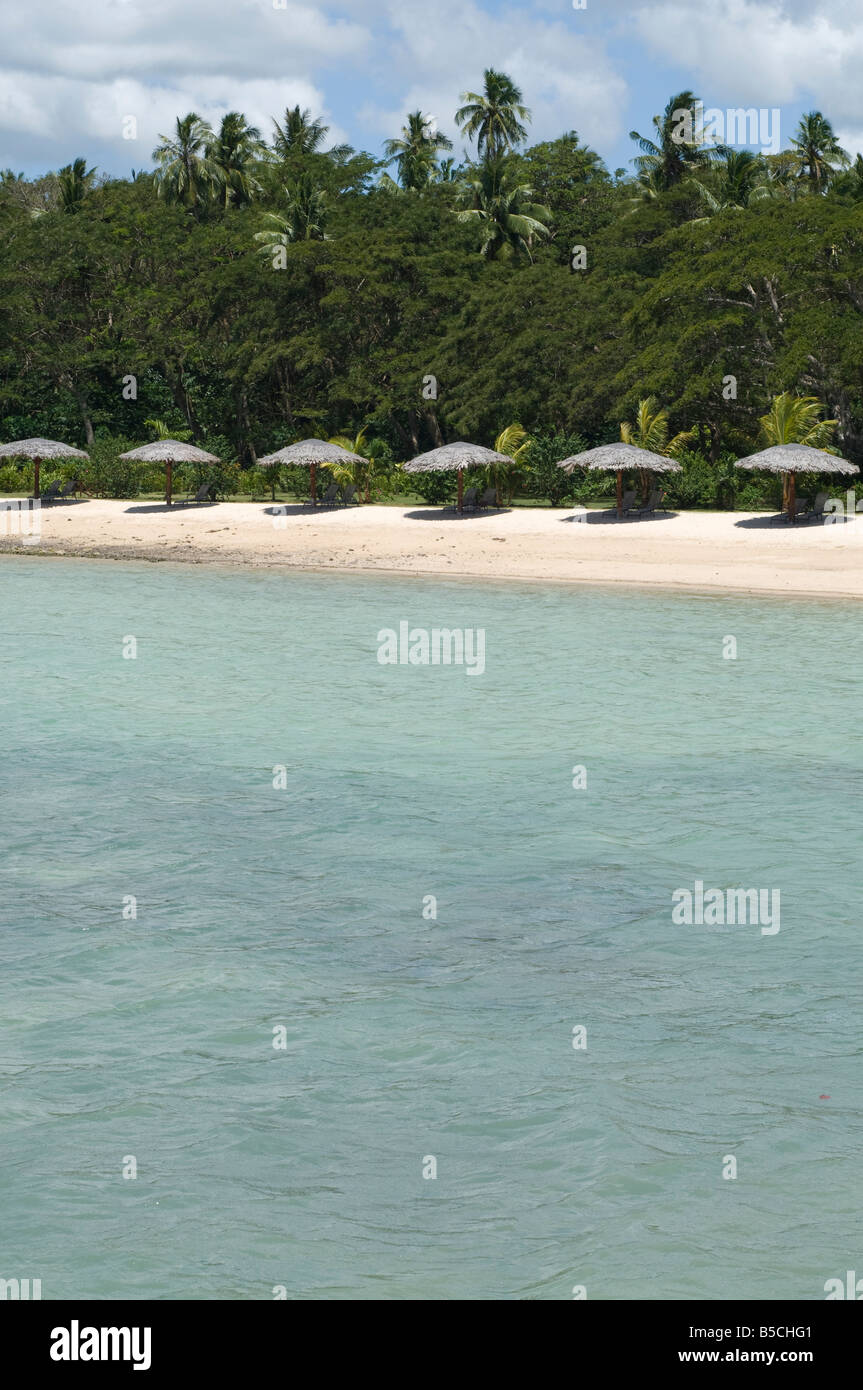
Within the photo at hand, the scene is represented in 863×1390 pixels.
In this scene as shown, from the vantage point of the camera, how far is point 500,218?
50.9 metres

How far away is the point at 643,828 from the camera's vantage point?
12836 millimetres

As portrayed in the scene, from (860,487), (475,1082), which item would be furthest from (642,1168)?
(860,487)

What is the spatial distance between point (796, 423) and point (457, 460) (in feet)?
29.2

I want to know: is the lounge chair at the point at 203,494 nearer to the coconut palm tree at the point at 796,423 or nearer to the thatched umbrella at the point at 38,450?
the thatched umbrella at the point at 38,450

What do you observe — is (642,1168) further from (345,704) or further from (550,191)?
(550,191)

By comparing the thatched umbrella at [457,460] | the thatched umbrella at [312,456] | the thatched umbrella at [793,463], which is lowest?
the thatched umbrella at [793,463]

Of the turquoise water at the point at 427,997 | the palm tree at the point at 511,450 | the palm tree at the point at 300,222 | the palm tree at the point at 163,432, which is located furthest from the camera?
the palm tree at the point at 300,222

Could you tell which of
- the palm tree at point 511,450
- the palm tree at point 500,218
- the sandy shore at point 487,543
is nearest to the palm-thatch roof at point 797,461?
the sandy shore at point 487,543

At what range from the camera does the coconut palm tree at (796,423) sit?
37781 mm

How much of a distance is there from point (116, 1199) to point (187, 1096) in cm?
101

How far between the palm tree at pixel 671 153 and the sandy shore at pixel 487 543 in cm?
2068

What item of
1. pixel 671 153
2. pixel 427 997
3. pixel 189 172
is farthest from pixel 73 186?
pixel 427 997

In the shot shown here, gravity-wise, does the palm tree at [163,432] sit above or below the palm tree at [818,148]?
below
